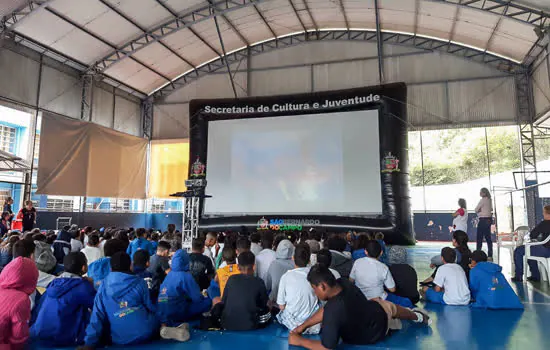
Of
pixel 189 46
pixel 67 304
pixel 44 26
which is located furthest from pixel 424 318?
pixel 189 46

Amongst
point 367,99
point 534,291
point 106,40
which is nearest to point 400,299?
point 534,291

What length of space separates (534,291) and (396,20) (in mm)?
9820

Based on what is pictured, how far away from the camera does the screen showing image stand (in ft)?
32.6

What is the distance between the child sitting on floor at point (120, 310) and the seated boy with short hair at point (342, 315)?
1.10 meters

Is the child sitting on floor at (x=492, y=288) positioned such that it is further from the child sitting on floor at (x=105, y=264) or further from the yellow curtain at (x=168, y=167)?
the yellow curtain at (x=168, y=167)

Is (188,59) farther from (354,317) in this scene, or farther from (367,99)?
(354,317)

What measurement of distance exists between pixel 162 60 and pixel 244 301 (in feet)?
39.9

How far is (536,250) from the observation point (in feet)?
17.4

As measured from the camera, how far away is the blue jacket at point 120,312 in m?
2.65

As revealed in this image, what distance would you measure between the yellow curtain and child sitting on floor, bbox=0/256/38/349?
39.5ft

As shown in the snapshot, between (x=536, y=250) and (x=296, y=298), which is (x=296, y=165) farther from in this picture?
(x=296, y=298)

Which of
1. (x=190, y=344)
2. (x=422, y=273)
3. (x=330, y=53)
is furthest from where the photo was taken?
(x=330, y=53)

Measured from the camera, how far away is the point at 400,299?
373cm

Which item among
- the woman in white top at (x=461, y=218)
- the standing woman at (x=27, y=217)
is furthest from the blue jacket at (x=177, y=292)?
the standing woman at (x=27, y=217)
